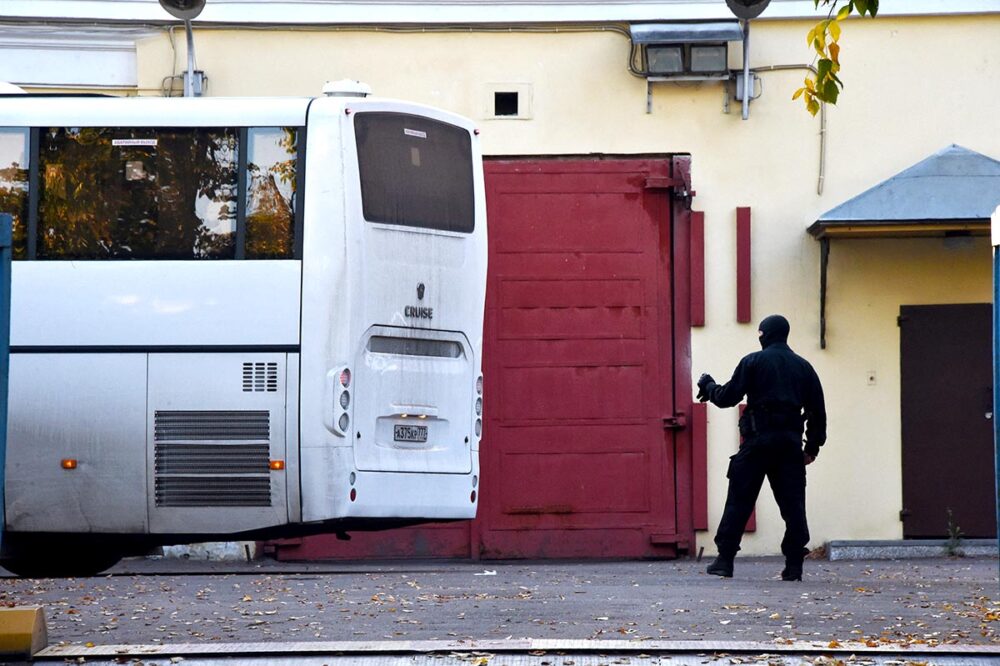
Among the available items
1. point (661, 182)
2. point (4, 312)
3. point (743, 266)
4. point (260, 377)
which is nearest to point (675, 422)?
point (743, 266)

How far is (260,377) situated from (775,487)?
4.48 metres

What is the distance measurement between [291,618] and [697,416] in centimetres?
652

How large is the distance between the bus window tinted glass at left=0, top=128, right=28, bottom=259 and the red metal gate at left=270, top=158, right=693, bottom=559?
6215 mm

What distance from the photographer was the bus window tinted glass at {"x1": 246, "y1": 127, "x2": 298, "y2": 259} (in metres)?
10.8

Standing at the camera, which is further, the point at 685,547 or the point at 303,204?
the point at 685,547

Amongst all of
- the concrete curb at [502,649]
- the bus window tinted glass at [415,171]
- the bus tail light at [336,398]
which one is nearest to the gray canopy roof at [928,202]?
the bus window tinted glass at [415,171]

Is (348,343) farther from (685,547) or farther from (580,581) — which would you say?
(685,547)

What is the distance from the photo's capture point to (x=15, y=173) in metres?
11.0

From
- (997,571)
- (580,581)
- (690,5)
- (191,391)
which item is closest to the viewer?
(191,391)

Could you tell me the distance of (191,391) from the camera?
1048cm

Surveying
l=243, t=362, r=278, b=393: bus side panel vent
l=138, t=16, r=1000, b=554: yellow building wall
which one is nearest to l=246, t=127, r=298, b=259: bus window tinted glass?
l=243, t=362, r=278, b=393: bus side panel vent

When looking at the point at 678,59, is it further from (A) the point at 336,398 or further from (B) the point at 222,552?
(A) the point at 336,398

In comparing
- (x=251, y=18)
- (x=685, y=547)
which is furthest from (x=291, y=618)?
(x=251, y=18)

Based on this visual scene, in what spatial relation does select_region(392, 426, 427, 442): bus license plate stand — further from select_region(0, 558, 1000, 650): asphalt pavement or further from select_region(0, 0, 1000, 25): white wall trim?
select_region(0, 0, 1000, 25): white wall trim
